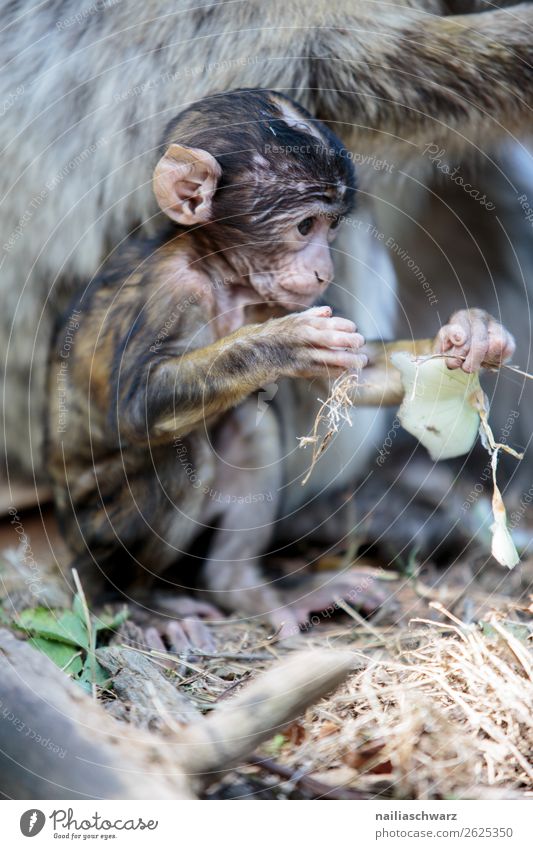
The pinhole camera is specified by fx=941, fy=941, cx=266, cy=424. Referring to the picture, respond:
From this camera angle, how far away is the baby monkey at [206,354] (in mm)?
2014

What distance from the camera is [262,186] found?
2.14 m

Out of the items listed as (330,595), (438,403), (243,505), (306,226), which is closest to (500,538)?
(438,403)

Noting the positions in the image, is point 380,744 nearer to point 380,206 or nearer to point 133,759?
point 133,759

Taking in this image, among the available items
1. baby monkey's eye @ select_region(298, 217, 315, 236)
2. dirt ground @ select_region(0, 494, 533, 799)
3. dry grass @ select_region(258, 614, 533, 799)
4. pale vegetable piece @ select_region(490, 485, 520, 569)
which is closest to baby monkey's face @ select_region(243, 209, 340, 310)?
baby monkey's eye @ select_region(298, 217, 315, 236)

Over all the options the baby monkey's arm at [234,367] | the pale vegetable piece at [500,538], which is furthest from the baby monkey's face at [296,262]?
the pale vegetable piece at [500,538]

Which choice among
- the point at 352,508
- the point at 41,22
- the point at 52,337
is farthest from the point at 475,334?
the point at 41,22

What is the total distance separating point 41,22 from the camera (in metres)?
2.36

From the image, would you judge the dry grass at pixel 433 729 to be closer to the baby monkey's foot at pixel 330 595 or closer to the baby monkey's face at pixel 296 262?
the baby monkey's foot at pixel 330 595

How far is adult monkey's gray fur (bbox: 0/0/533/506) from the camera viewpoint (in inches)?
90.7

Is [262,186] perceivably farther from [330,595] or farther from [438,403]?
[330,595]

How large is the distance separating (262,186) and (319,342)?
0.51 m

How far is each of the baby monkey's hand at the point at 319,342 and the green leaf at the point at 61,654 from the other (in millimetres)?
760

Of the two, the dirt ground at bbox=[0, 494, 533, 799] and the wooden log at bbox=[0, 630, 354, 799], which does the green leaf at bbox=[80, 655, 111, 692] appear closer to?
the dirt ground at bbox=[0, 494, 533, 799]

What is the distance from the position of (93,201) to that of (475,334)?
109 centimetres
